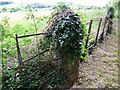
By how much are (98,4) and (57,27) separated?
3.76 meters

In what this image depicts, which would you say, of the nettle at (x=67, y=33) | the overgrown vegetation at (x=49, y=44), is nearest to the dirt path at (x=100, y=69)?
the overgrown vegetation at (x=49, y=44)

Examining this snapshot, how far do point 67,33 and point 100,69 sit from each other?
1.40m

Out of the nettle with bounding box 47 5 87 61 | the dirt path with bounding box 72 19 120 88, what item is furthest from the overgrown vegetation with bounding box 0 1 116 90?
the dirt path with bounding box 72 19 120 88

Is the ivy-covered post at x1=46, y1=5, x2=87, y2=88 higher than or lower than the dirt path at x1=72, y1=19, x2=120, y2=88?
higher

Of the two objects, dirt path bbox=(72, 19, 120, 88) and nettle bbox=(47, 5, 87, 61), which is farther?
dirt path bbox=(72, 19, 120, 88)

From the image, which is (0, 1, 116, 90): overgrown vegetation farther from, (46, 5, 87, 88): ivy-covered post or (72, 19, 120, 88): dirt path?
(72, 19, 120, 88): dirt path

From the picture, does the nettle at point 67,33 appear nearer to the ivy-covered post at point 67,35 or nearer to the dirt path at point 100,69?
the ivy-covered post at point 67,35

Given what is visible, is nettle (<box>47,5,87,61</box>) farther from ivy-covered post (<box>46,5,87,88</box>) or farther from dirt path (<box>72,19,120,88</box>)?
dirt path (<box>72,19,120,88</box>)

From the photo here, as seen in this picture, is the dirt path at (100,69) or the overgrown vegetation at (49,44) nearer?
the overgrown vegetation at (49,44)

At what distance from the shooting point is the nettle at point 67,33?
9.16 ft

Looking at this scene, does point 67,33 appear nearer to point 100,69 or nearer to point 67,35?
point 67,35

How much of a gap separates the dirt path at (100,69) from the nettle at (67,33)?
23.7 inches

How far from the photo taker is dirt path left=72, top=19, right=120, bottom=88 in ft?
10.9

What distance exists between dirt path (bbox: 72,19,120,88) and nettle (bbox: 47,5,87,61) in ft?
1.97
